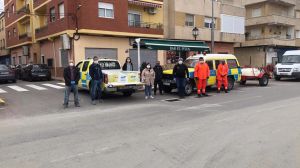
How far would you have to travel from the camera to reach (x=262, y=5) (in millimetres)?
40656

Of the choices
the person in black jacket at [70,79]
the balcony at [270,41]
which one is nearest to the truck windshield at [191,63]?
the person in black jacket at [70,79]

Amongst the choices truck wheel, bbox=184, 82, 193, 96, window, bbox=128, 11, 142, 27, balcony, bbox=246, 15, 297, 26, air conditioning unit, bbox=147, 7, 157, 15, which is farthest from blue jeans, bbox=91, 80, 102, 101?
balcony, bbox=246, 15, 297, 26

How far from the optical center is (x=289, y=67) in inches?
922

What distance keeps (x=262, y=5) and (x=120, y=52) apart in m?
24.8

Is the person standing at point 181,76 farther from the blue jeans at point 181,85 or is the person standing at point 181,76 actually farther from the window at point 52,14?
the window at point 52,14

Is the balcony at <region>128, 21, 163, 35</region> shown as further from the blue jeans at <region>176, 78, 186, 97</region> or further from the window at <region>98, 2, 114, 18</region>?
the blue jeans at <region>176, 78, 186, 97</region>

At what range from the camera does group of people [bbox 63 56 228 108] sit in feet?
37.8

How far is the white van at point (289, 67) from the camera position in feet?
75.9

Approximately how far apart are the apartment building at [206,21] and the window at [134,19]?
2.87 meters

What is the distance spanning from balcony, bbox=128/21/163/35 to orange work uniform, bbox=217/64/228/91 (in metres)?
11.2

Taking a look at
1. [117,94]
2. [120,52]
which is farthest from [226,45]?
[117,94]

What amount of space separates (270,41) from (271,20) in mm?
2670

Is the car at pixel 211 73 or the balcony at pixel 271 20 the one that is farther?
the balcony at pixel 271 20

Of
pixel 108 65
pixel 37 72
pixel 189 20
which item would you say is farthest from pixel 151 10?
pixel 108 65
